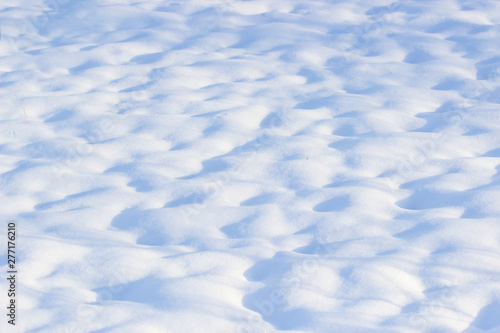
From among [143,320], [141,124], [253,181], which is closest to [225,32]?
[141,124]

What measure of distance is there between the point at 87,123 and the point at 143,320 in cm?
180

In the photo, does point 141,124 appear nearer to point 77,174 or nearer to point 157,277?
point 77,174

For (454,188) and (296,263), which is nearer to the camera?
(296,263)

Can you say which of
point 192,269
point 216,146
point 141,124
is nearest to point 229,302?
point 192,269

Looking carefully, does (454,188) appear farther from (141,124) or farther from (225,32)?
(225,32)

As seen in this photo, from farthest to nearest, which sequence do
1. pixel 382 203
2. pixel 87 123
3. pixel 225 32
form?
pixel 225 32 < pixel 87 123 < pixel 382 203

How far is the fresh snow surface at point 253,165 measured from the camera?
203cm

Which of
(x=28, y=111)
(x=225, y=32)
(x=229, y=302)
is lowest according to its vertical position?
(x=229, y=302)

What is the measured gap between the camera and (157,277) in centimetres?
213

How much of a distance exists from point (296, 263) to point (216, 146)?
115 centimetres

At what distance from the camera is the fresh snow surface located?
6.65 feet

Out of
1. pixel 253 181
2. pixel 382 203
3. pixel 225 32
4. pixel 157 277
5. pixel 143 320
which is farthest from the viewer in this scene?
pixel 225 32

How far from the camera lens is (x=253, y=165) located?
9.63 ft

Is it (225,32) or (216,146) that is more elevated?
(225,32)
